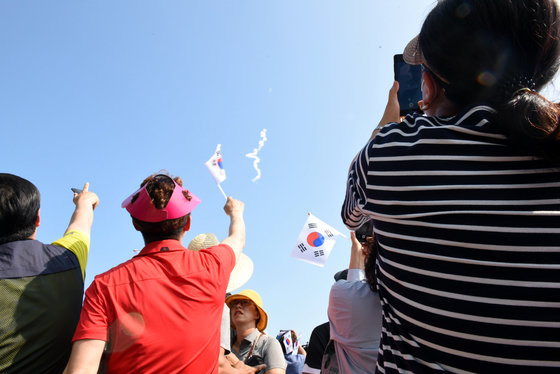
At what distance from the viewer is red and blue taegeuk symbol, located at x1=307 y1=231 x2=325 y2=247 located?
655 centimetres

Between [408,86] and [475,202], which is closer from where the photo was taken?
[475,202]

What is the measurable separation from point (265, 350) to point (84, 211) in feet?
8.39

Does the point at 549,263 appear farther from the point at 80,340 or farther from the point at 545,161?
the point at 80,340

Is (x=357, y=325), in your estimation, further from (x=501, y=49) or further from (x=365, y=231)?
(x=501, y=49)

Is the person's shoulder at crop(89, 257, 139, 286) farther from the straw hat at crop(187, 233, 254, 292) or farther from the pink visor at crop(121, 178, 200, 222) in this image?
the straw hat at crop(187, 233, 254, 292)

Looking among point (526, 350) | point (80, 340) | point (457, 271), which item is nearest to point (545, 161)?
point (457, 271)

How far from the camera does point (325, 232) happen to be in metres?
6.67

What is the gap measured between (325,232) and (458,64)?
18.2 feet

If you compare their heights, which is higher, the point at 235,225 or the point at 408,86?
the point at 408,86

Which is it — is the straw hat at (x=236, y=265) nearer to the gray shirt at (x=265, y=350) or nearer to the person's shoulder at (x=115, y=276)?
the gray shirt at (x=265, y=350)

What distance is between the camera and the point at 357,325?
274 cm

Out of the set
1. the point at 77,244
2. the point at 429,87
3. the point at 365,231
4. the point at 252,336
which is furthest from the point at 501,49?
the point at 252,336

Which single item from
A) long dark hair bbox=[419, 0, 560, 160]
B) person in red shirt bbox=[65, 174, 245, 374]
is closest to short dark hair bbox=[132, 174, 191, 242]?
person in red shirt bbox=[65, 174, 245, 374]

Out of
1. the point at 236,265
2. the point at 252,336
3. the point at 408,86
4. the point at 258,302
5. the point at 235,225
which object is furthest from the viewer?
the point at 258,302
